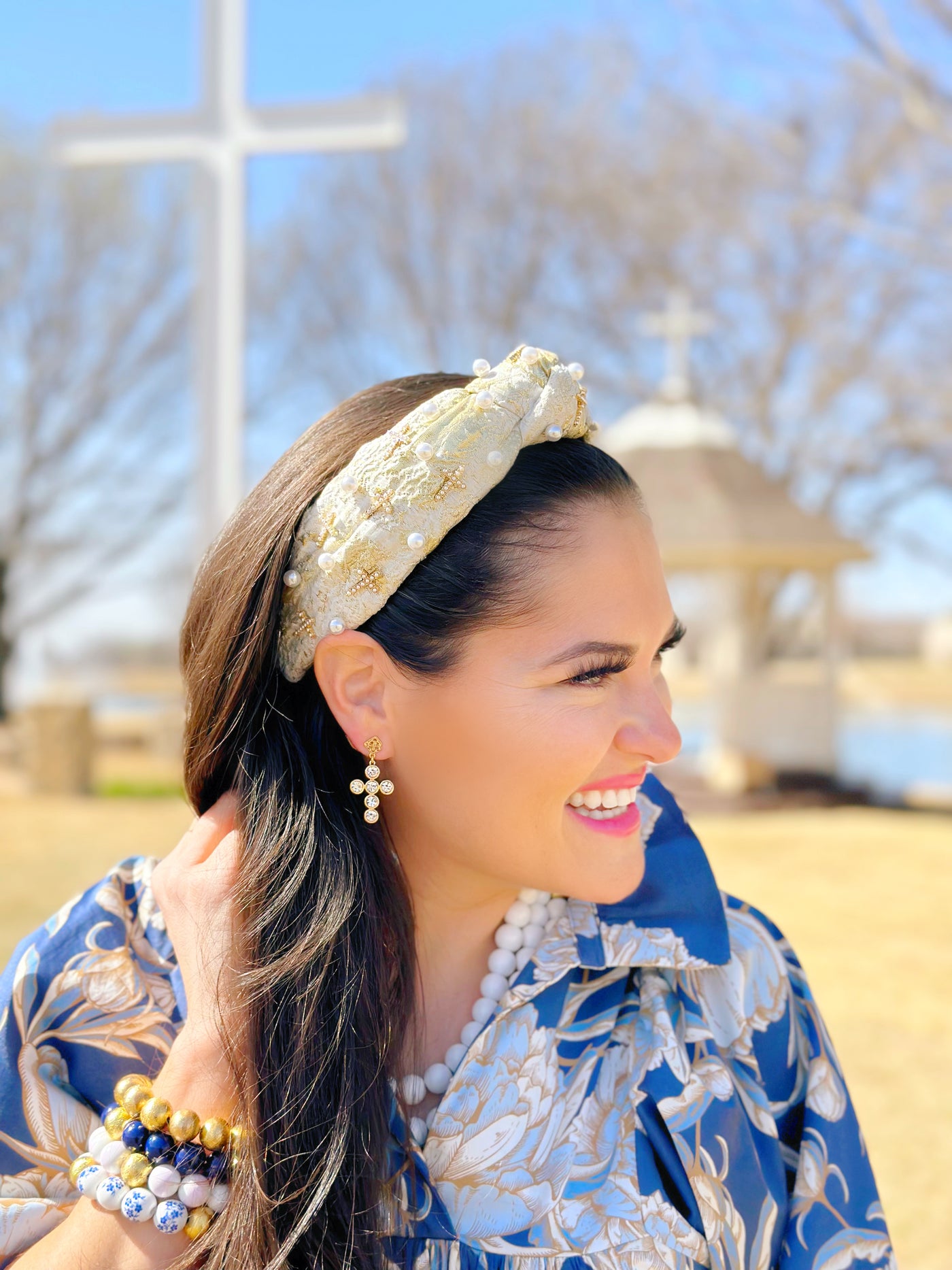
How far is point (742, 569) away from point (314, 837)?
812 cm

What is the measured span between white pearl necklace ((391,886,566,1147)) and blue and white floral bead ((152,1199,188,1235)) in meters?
0.26

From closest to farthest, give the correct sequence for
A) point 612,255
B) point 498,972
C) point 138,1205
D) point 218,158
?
point 138,1205, point 498,972, point 218,158, point 612,255

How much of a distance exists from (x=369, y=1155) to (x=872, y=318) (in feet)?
50.9

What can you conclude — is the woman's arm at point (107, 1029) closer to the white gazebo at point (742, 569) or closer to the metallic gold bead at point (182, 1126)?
the metallic gold bead at point (182, 1126)

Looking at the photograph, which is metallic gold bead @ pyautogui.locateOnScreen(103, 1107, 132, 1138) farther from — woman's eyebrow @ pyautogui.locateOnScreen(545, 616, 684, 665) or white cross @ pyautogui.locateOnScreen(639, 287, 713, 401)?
white cross @ pyautogui.locateOnScreen(639, 287, 713, 401)

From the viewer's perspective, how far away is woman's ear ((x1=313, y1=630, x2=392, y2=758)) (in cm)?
137

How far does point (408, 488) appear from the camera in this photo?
1288 mm

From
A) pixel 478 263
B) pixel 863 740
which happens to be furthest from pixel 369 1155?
pixel 478 263

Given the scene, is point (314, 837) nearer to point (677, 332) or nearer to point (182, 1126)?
point (182, 1126)

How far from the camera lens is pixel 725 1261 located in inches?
49.9

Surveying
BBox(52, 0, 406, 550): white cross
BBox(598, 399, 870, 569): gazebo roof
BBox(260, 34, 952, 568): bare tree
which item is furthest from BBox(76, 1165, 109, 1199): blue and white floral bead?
BBox(260, 34, 952, 568): bare tree

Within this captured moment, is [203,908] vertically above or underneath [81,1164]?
above

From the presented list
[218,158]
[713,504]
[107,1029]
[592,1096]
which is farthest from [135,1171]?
[713,504]

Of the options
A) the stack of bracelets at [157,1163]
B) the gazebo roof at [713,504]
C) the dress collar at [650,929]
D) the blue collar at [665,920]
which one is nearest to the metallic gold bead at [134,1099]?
the stack of bracelets at [157,1163]
